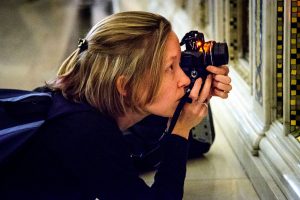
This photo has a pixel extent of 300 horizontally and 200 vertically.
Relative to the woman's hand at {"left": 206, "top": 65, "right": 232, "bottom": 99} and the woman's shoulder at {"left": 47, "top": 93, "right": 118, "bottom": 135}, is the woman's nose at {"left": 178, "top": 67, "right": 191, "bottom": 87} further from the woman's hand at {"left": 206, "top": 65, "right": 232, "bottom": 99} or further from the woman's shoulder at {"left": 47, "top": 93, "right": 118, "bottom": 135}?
the woman's shoulder at {"left": 47, "top": 93, "right": 118, "bottom": 135}

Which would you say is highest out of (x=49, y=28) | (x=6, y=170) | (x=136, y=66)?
(x=136, y=66)

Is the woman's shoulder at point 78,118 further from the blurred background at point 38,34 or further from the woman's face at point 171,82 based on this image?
the blurred background at point 38,34

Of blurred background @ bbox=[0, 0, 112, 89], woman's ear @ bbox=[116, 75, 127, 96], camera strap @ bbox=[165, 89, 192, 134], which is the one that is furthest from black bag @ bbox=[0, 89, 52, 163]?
blurred background @ bbox=[0, 0, 112, 89]

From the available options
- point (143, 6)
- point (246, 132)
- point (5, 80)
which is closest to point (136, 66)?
point (246, 132)

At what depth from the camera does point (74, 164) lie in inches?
60.6

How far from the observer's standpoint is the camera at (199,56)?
1.66m

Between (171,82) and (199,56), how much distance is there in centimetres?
12

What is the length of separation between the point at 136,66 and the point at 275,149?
2.94ft

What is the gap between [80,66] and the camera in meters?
1.61

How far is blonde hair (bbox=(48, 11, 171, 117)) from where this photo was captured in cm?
157

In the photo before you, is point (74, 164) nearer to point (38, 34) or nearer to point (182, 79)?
point (182, 79)

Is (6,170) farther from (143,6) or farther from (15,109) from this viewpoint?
(143,6)

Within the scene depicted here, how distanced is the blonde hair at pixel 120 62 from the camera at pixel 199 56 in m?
0.09

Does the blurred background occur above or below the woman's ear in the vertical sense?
below
